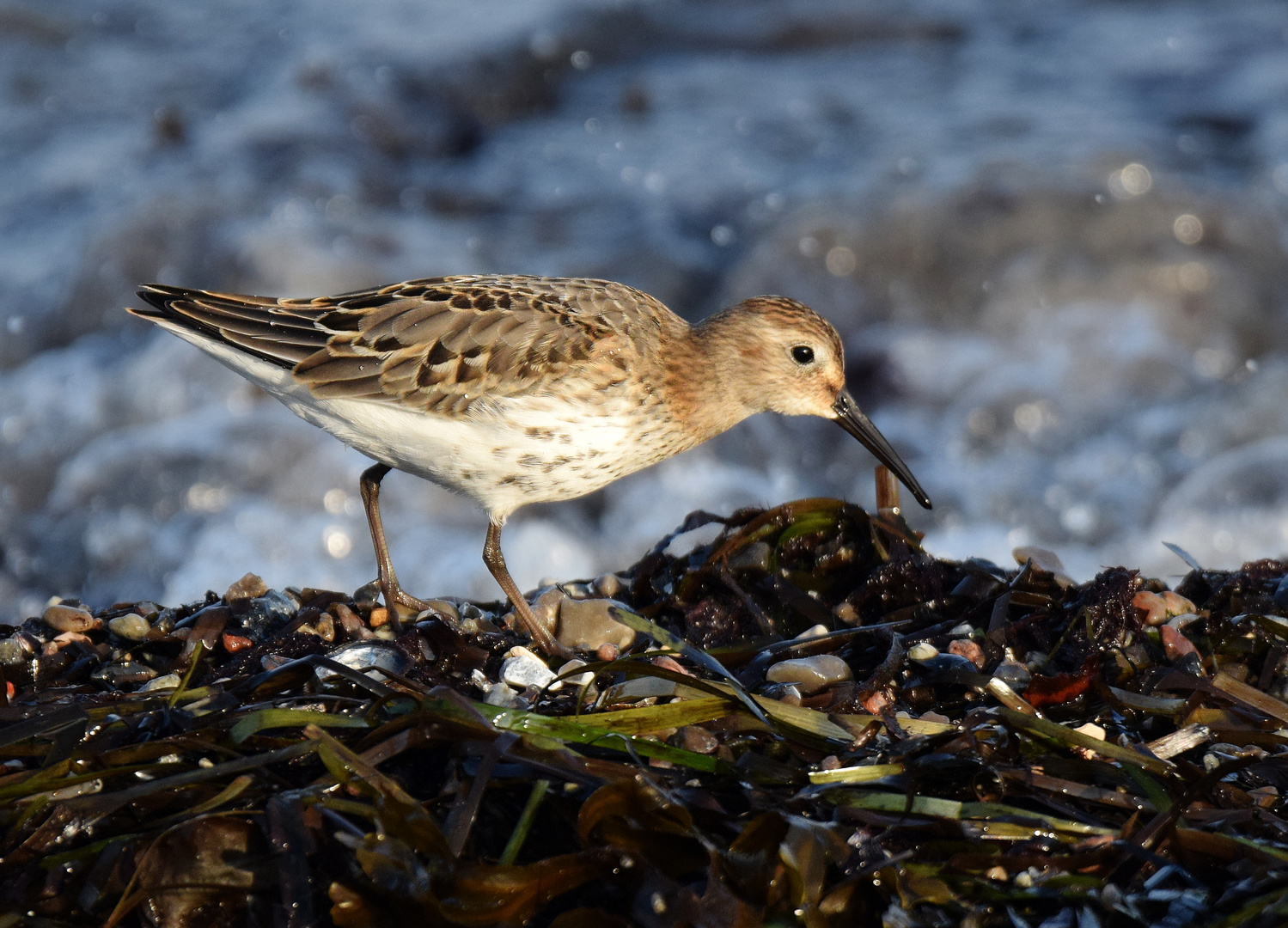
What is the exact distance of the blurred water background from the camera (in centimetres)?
811

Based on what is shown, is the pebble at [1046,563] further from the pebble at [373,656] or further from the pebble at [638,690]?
the pebble at [373,656]

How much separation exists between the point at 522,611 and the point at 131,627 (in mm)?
1223

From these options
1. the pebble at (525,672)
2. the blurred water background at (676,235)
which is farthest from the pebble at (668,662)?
the blurred water background at (676,235)

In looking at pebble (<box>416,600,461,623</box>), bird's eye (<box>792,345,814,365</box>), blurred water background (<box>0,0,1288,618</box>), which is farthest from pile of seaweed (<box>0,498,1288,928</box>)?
blurred water background (<box>0,0,1288,618</box>)

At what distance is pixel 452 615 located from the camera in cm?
423

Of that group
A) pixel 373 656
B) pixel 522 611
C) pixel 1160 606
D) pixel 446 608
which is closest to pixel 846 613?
pixel 1160 606

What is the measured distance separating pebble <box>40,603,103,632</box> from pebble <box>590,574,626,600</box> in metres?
1.71

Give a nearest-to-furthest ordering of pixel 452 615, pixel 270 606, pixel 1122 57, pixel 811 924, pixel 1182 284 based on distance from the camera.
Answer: pixel 811 924
pixel 270 606
pixel 452 615
pixel 1182 284
pixel 1122 57

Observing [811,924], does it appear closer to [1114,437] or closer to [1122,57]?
[1114,437]

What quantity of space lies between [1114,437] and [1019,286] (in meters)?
1.81

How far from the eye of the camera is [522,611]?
13.3 feet

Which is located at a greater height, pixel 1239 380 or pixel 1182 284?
pixel 1182 284

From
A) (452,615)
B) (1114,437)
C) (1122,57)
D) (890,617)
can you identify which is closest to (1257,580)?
(890,617)

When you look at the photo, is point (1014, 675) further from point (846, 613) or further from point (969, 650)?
point (846, 613)
